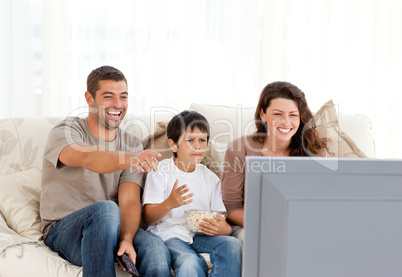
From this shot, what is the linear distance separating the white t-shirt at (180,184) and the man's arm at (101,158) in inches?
11.4

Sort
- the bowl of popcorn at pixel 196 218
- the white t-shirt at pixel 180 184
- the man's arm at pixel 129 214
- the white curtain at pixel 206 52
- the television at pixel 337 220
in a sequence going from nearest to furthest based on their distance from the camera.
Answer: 1. the television at pixel 337 220
2. the man's arm at pixel 129 214
3. the bowl of popcorn at pixel 196 218
4. the white t-shirt at pixel 180 184
5. the white curtain at pixel 206 52

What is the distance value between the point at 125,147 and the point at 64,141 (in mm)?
287

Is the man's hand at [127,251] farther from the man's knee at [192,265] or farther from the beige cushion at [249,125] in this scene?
the beige cushion at [249,125]

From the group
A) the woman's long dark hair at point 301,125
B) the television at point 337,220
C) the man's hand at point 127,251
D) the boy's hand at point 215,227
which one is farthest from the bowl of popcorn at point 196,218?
the television at point 337,220

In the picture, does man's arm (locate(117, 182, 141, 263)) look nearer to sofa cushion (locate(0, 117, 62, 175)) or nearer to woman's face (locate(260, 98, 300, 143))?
sofa cushion (locate(0, 117, 62, 175))

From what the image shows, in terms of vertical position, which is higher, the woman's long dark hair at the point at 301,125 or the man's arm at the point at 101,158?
the woman's long dark hair at the point at 301,125

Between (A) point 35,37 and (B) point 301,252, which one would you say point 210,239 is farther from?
(A) point 35,37

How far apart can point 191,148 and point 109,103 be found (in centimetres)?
40

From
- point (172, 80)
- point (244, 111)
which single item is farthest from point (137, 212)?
point (172, 80)

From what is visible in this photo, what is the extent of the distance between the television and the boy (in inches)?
45.8

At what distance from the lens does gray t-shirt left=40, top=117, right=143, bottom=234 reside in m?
1.84

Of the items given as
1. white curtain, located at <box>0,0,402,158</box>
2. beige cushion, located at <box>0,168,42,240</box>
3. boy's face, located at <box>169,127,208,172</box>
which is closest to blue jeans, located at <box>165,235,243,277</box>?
boy's face, located at <box>169,127,208,172</box>

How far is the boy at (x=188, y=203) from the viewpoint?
1.69m

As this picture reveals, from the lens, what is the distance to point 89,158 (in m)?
1.70
